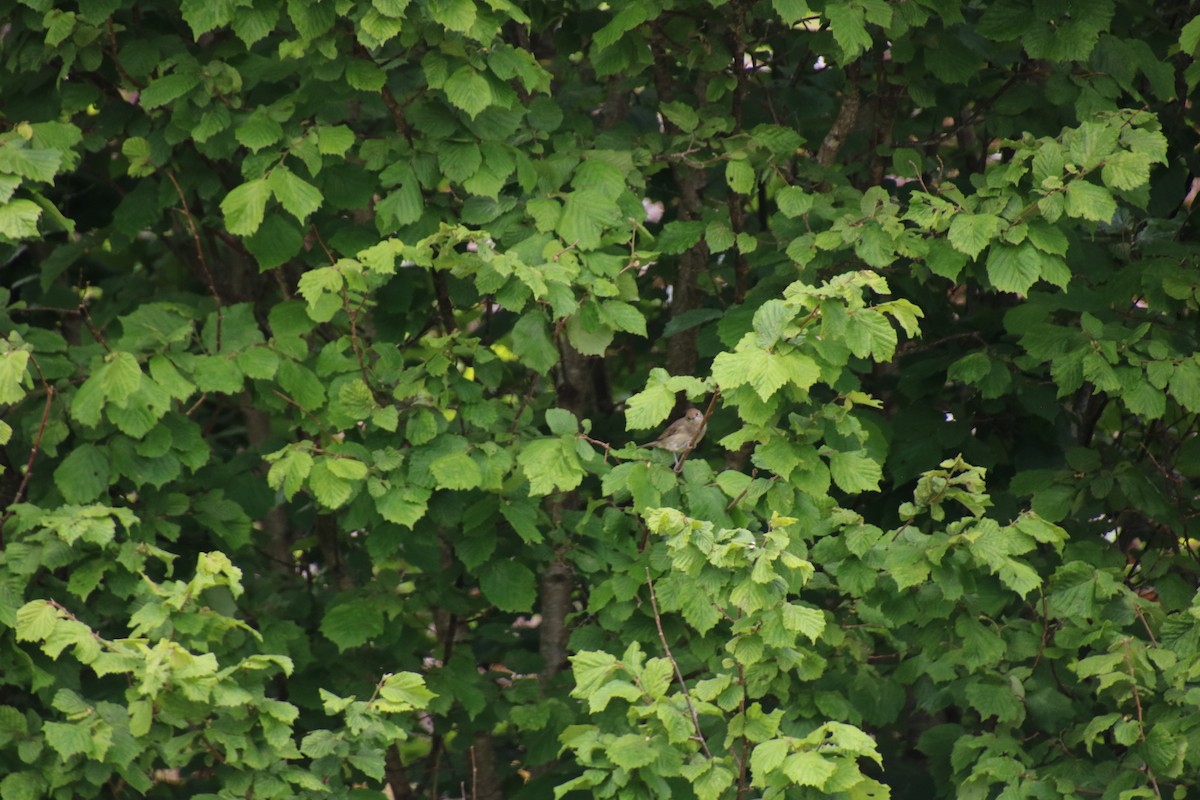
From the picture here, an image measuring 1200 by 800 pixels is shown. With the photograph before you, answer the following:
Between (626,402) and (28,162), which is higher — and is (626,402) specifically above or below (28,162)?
below

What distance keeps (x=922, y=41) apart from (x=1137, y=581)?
1682 mm

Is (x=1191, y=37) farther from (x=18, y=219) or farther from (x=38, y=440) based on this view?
(x=38, y=440)

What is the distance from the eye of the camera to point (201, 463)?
4.14 m

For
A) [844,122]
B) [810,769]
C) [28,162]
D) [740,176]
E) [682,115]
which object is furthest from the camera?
[844,122]

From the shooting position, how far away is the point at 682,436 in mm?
3867

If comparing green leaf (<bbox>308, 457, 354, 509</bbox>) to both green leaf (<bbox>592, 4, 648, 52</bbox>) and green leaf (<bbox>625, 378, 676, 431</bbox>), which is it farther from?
green leaf (<bbox>592, 4, 648, 52</bbox>)

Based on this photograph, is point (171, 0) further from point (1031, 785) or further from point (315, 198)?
point (1031, 785)

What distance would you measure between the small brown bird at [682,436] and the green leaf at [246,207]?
1189 mm

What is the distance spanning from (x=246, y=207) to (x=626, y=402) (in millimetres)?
1129

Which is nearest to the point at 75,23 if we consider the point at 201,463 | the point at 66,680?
the point at 201,463

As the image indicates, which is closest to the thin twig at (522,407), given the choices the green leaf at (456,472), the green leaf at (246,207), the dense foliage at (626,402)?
the dense foliage at (626,402)

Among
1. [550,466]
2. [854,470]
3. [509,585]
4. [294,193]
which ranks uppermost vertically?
[294,193]

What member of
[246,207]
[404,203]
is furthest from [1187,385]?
[246,207]

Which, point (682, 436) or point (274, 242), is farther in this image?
point (274, 242)
